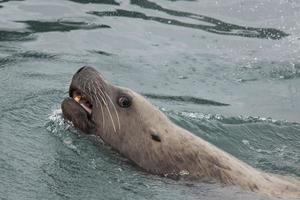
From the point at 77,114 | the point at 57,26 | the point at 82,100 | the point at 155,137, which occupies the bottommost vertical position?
the point at 155,137

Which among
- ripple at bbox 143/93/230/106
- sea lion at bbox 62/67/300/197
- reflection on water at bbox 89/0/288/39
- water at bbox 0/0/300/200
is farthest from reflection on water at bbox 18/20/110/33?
sea lion at bbox 62/67/300/197

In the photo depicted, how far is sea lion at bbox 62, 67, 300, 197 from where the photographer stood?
7.79 metres

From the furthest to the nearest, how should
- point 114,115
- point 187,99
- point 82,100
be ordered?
point 187,99, point 82,100, point 114,115

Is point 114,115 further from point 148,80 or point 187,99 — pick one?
point 148,80

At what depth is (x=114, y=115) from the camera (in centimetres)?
819

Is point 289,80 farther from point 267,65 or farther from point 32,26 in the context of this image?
point 32,26

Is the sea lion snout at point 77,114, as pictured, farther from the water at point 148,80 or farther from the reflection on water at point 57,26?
the reflection on water at point 57,26

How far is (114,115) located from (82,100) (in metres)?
0.43

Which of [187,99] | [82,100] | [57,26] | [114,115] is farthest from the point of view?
[57,26]

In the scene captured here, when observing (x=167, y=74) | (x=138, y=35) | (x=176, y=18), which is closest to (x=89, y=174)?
(x=167, y=74)

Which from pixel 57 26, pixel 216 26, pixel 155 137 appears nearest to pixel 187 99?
pixel 155 137

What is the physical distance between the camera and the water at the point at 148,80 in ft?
25.4

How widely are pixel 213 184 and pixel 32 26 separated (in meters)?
6.73

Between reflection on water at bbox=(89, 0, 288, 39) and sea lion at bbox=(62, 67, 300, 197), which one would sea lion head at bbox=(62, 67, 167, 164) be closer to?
sea lion at bbox=(62, 67, 300, 197)
